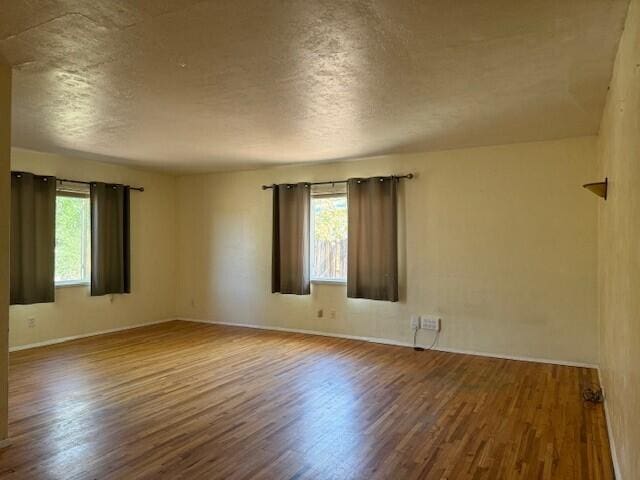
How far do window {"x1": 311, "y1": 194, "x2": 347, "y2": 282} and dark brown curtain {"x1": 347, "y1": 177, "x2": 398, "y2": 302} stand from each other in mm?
272

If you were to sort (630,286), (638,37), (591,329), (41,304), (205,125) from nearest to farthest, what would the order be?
(638,37)
(630,286)
(205,125)
(591,329)
(41,304)

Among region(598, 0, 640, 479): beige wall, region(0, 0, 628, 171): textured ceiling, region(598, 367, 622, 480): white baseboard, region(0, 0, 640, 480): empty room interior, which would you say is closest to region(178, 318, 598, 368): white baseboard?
region(0, 0, 640, 480): empty room interior

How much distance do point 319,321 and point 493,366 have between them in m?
2.35

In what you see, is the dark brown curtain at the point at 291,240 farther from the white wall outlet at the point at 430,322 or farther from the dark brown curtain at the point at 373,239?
the white wall outlet at the point at 430,322

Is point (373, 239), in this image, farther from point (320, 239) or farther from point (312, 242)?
point (312, 242)

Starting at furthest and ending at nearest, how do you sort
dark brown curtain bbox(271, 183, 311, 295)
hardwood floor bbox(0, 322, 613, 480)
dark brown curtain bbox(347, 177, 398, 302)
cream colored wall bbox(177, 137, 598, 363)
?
1. dark brown curtain bbox(271, 183, 311, 295)
2. dark brown curtain bbox(347, 177, 398, 302)
3. cream colored wall bbox(177, 137, 598, 363)
4. hardwood floor bbox(0, 322, 613, 480)

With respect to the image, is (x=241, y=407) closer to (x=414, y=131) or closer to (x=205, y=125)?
(x=205, y=125)

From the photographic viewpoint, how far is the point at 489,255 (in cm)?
497

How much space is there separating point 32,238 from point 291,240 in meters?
3.04

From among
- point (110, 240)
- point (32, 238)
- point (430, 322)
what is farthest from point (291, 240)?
point (32, 238)

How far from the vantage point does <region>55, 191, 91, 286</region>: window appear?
5699mm

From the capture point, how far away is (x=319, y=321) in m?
6.13

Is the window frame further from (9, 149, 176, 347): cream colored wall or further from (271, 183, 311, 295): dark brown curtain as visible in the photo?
(9, 149, 176, 347): cream colored wall

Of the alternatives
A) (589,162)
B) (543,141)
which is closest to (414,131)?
(543,141)
